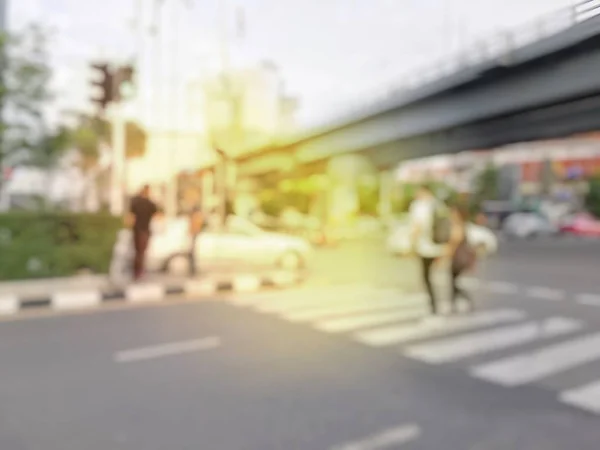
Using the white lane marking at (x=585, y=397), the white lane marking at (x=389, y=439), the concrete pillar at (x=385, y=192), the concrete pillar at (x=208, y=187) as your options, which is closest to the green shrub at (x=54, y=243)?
the concrete pillar at (x=208, y=187)

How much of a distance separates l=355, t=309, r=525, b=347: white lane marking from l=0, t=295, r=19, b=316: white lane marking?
3.96 m

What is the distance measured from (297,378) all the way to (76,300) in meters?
4.11

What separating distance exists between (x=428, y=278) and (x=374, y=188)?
40.2 meters

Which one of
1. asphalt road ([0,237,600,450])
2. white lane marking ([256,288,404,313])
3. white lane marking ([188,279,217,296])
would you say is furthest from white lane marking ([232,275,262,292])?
asphalt road ([0,237,600,450])

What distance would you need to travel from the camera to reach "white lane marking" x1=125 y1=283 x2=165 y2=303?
8414 millimetres

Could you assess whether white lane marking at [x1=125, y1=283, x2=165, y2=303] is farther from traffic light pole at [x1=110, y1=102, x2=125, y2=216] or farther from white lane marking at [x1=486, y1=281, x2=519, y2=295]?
white lane marking at [x1=486, y1=281, x2=519, y2=295]

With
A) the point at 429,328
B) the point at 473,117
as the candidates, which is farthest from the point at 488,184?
the point at 429,328

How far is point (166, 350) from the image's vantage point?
5527 millimetres

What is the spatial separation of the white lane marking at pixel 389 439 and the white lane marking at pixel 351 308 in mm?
3480

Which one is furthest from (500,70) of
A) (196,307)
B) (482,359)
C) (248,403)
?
(248,403)

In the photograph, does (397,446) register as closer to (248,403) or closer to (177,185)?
(248,403)

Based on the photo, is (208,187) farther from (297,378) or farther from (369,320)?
(297,378)

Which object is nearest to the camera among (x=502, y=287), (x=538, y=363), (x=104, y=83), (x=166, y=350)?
(x=538, y=363)

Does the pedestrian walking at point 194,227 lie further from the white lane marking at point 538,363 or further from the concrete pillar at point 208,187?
the white lane marking at point 538,363
